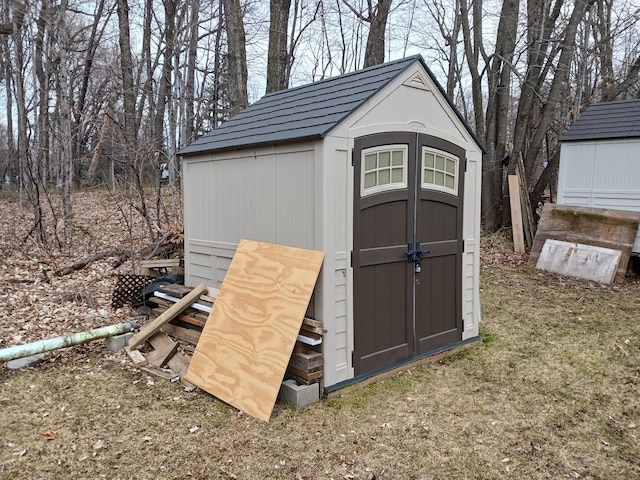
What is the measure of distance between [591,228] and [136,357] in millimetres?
8355

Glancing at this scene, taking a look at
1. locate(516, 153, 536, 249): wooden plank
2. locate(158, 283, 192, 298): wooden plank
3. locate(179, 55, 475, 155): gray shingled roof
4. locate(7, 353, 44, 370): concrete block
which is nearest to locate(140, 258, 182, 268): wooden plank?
locate(158, 283, 192, 298): wooden plank

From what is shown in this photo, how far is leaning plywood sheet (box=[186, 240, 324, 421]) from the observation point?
376cm

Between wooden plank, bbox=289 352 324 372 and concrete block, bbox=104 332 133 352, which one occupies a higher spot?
wooden plank, bbox=289 352 324 372

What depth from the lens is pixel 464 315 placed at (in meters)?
5.25

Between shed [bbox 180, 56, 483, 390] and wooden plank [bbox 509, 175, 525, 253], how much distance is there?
240 inches

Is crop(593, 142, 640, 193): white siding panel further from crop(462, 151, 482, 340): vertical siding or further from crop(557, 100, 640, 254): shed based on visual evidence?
crop(462, 151, 482, 340): vertical siding

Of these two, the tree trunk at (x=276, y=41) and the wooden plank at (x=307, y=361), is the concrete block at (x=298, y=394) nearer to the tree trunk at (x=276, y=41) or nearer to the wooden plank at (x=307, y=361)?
the wooden plank at (x=307, y=361)

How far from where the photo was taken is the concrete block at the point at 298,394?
3.78 metres

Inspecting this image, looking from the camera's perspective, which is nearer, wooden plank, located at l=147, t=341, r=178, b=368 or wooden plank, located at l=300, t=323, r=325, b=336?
wooden plank, located at l=300, t=323, r=325, b=336

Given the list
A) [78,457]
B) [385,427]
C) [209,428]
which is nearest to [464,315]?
[385,427]

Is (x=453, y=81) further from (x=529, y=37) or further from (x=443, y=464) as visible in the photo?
(x=443, y=464)

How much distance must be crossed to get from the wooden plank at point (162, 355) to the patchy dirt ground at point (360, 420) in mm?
199

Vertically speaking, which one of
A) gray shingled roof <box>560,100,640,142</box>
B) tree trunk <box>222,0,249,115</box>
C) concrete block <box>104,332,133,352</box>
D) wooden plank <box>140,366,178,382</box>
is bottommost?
wooden plank <box>140,366,178,382</box>

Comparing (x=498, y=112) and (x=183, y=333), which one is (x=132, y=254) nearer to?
(x=183, y=333)
